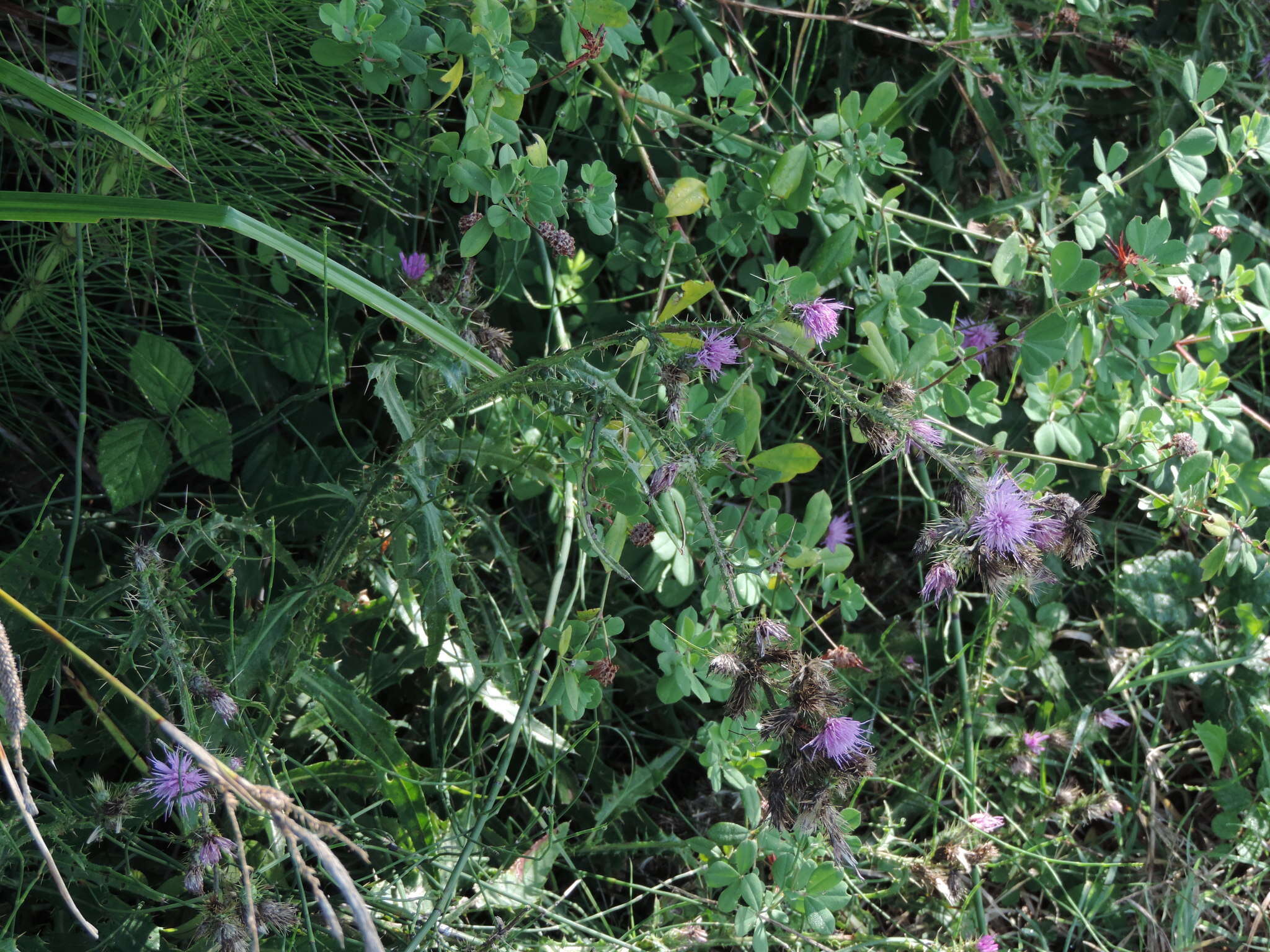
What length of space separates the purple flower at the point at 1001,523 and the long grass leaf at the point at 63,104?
0.76m

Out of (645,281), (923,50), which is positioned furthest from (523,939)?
(923,50)

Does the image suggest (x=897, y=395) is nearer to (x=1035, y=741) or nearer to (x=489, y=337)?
(x=489, y=337)

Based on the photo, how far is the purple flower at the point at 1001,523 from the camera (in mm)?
857

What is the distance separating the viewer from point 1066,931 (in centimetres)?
151

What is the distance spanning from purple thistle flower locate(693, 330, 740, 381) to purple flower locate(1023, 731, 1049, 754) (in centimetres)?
88

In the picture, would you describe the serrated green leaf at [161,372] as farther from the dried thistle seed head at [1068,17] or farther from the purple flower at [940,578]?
the dried thistle seed head at [1068,17]

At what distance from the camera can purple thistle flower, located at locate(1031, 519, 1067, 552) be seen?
2.92ft

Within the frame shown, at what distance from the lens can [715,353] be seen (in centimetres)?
97

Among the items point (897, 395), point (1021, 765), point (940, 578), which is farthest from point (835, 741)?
point (1021, 765)

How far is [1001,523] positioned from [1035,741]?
2.66ft

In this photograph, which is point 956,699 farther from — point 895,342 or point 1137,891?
point 895,342

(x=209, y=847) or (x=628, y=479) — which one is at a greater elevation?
(x=628, y=479)

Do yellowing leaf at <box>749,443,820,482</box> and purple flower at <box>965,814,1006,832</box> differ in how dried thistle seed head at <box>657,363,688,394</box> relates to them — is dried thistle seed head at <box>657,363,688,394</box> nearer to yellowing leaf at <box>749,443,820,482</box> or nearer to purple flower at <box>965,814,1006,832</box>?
yellowing leaf at <box>749,443,820,482</box>

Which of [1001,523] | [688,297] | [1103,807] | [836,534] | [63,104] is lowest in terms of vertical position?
[1103,807]
